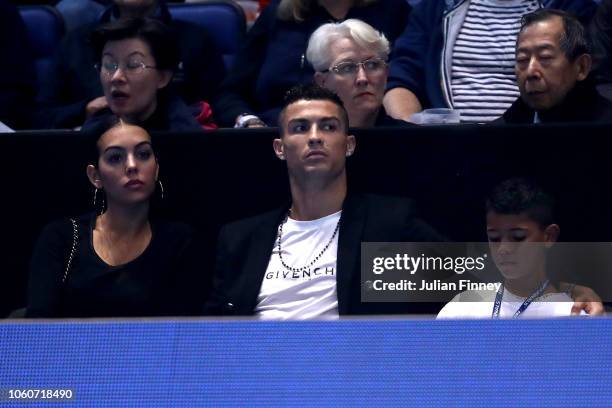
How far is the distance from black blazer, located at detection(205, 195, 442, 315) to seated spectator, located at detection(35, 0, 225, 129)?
1140mm

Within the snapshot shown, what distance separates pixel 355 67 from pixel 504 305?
1.09 m

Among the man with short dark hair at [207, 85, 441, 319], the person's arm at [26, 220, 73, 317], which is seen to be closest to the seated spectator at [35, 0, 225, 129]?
the person's arm at [26, 220, 73, 317]

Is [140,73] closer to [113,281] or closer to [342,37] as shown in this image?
[342,37]

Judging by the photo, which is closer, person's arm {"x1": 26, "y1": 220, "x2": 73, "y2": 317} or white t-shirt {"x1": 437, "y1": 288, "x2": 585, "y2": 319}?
white t-shirt {"x1": 437, "y1": 288, "x2": 585, "y2": 319}

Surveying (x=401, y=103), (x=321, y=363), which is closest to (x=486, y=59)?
(x=401, y=103)

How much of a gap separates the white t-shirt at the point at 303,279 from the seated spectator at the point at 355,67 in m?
0.61

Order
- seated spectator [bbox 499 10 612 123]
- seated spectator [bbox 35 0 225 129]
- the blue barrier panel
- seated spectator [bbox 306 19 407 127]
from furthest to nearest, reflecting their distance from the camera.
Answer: seated spectator [bbox 35 0 225 129] → seated spectator [bbox 306 19 407 127] → seated spectator [bbox 499 10 612 123] → the blue barrier panel

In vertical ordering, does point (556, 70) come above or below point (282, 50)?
below

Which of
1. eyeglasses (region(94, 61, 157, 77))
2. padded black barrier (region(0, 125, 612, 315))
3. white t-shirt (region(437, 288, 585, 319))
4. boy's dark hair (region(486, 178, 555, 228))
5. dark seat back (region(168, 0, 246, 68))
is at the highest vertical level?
dark seat back (region(168, 0, 246, 68))

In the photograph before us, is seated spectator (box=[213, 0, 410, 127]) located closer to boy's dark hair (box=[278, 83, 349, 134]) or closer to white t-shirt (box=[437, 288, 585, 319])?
boy's dark hair (box=[278, 83, 349, 134])

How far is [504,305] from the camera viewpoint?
277 cm

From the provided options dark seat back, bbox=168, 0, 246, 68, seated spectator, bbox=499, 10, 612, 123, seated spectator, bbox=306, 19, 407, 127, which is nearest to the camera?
seated spectator, bbox=499, 10, 612, 123

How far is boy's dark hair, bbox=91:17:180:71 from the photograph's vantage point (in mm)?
3705

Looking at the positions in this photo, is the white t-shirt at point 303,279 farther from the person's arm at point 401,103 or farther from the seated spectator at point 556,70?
the person's arm at point 401,103
